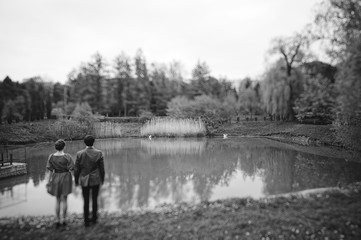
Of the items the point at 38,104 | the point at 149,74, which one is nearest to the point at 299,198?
the point at 38,104

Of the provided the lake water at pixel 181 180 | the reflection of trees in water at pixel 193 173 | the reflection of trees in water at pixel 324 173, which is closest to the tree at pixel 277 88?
the reflection of trees in water at pixel 193 173

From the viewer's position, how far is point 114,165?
40.4 feet

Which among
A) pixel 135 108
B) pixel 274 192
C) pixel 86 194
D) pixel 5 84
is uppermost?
pixel 5 84

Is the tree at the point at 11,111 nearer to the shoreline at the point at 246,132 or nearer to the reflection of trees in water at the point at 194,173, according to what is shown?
the shoreline at the point at 246,132

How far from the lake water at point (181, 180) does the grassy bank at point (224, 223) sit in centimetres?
116

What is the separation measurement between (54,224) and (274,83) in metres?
27.7

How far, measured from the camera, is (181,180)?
9.46 m

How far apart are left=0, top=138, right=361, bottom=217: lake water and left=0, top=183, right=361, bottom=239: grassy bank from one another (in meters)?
1.16

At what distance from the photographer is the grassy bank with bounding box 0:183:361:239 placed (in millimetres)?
4551

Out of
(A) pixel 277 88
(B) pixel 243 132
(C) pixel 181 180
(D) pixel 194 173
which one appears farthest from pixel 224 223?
(A) pixel 277 88

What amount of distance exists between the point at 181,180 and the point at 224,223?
461cm

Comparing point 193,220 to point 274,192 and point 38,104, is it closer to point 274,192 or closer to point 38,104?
point 274,192

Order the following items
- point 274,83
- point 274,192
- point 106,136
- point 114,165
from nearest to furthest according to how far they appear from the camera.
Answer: point 274,192
point 114,165
point 106,136
point 274,83

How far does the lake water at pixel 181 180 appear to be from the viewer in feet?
23.5
